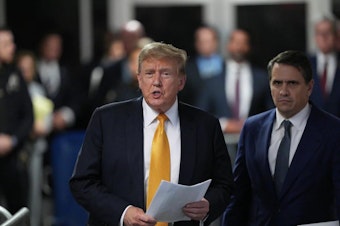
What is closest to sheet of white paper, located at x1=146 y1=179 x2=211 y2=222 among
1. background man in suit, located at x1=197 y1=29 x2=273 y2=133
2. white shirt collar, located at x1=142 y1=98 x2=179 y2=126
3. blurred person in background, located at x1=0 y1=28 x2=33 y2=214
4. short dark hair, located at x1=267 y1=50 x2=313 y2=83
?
white shirt collar, located at x1=142 y1=98 x2=179 y2=126

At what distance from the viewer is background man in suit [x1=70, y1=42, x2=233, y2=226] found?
A: 18.0 feet

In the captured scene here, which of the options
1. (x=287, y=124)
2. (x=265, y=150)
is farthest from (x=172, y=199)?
(x=287, y=124)

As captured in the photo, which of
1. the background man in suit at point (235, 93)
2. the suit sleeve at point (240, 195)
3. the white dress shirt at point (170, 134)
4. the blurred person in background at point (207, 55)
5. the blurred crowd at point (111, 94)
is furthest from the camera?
the blurred person in background at point (207, 55)

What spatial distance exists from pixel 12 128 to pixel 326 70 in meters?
2.89

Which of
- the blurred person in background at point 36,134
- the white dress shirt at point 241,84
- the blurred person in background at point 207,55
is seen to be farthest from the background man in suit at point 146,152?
the blurred person in background at point 207,55

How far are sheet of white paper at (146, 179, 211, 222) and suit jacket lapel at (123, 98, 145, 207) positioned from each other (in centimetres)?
17

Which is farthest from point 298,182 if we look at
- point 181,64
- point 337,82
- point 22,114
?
point 22,114

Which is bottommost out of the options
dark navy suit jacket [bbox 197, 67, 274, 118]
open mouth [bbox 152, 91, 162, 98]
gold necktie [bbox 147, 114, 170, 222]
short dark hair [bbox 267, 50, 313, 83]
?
dark navy suit jacket [bbox 197, 67, 274, 118]

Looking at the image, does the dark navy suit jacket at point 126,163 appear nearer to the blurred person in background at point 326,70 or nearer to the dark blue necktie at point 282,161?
the dark blue necktie at point 282,161

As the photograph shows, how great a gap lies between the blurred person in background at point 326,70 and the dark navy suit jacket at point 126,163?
3.43 metres

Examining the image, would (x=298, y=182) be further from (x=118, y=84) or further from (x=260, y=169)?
(x=118, y=84)

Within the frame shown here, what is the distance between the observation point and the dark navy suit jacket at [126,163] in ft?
18.0

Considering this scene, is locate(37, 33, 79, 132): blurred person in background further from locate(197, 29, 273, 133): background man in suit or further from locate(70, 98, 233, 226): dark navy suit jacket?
locate(70, 98, 233, 226): dark navy suit jacket

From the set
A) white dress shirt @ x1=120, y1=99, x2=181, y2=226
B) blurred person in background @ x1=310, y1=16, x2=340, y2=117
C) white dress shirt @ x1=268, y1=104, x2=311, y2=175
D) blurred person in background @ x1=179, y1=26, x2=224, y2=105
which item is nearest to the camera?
white dress shirt @ x1=120, y1=99, x2=181, y2=226
